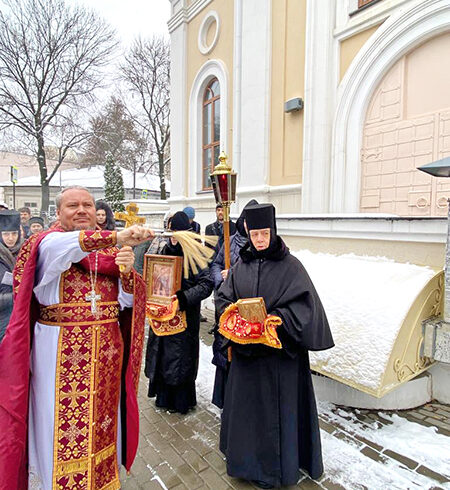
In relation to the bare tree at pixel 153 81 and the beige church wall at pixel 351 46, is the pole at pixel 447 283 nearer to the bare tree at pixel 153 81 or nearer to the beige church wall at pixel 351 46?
the beige church wall at pixel 351 46

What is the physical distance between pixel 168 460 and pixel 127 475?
36 centimetres

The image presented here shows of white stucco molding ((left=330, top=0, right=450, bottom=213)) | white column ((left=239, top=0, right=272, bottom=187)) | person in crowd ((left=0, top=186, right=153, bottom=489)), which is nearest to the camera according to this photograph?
person in crowd ((left=0, top=186, right=153, bottom=489))

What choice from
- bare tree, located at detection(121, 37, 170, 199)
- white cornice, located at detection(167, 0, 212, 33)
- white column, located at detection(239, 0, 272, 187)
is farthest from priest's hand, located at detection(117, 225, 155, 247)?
bare tree, located at detection(121, 37, 170, 199)

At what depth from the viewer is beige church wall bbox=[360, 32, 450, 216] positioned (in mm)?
5562

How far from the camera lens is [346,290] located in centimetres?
405

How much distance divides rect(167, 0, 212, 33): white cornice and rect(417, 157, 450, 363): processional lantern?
32.0 ft

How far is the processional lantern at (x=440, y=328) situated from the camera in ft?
11.9

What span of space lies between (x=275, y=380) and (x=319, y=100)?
6.07 metres

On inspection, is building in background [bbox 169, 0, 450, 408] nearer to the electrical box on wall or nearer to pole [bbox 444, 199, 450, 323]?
the electrical box on wall

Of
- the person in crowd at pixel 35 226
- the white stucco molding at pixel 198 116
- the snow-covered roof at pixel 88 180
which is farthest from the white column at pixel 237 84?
the snow-covered roof at pixel 88 180

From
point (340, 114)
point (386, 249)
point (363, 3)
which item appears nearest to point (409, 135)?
point (340, 114)

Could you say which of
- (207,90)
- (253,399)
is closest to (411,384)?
(253,399)

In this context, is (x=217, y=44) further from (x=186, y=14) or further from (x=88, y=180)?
(x=88, y=180)

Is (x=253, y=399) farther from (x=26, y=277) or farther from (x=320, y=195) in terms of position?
(x=320, y=195)
